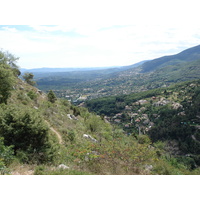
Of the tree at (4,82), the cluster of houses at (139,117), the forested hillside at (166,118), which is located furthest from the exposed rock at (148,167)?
the cluster of houses at (139,117)

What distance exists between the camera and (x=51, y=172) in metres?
4.54

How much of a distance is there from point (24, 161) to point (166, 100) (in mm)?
116343

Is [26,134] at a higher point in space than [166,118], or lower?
higher

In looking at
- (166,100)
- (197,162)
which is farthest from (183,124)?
(166,100)

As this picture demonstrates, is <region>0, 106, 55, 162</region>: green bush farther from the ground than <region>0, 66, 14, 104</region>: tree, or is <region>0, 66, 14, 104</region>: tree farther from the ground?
<region>0, 66, 14, 104</region>: tree

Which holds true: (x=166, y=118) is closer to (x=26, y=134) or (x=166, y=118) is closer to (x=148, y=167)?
(x=148, y=167)

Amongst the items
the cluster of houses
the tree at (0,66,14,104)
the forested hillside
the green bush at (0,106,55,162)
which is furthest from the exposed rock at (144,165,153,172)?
the cluster of houses

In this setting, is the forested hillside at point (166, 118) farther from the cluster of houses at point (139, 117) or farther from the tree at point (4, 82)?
the tree at point (4, 82)

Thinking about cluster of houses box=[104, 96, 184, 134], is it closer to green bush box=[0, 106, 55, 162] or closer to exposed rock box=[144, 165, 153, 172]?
exposed rock box=[144, 165, 153, 172]

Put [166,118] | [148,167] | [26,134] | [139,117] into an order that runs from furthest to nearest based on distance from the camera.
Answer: [139,117]
[166,118]
[26,134]
[148,167]

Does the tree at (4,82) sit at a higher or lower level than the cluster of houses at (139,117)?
higher

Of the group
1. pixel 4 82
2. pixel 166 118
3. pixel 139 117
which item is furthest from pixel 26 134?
pixel 139 117

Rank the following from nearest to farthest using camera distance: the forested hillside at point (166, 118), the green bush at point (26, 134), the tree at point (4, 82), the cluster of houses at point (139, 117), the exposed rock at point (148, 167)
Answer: the exposed rock at point (148, 167), the green bush at point (26, 134), the tree at point (4, 82), the forested hillside at point (166, 118), the cluster of houses at point (139, 117)

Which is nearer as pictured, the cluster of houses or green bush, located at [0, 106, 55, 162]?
green bush, located at [0, 106, 55, 162]
